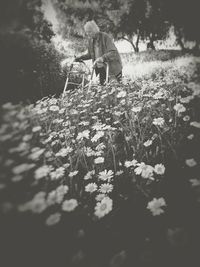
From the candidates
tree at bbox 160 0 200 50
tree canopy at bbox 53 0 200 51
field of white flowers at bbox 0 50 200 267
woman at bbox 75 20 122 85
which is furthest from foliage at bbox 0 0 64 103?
woman at bbox 75 20 122 85

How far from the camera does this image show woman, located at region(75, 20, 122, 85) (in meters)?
6.02

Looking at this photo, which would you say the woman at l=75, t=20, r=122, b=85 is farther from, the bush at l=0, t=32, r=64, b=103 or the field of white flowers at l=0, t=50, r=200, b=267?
the bush at l=0, t=32, r=64, b=103

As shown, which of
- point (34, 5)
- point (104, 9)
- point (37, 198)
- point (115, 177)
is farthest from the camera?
point (104, 9)

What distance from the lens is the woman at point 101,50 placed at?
19.8ft

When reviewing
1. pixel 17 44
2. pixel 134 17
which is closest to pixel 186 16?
pixel 17 44

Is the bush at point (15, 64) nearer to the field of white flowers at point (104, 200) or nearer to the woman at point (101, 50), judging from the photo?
the field of white flowers at point (104, 200)

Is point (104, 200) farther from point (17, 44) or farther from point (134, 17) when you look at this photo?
point (134, 17)

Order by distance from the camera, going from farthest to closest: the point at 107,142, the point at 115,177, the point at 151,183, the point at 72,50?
1. the point at 72,50
2. the point at 107,142
3. the point at 115,177
4. the point at 151,183

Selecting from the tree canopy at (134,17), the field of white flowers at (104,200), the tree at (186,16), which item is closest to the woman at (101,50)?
the tree canopy at (134,17)

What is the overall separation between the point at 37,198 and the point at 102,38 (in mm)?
5128

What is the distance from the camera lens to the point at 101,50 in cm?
618

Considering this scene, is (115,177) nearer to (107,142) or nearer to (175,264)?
(107,142)

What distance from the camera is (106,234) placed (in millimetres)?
2238

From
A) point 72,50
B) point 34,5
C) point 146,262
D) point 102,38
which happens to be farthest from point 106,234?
point 72,50
